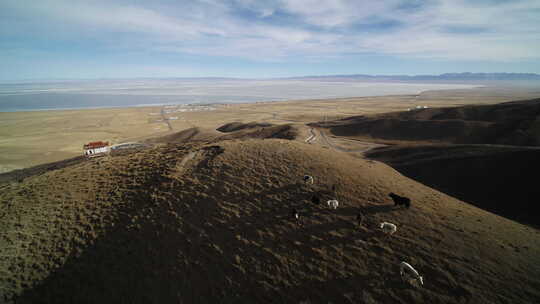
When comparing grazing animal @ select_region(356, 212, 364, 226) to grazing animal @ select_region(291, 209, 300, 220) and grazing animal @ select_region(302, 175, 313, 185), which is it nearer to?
grazing animal @ select_region(291, 209, 300, 220)

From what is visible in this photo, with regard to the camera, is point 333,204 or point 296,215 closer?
point 296,215

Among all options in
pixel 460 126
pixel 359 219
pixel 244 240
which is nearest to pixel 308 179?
pixel 359 219

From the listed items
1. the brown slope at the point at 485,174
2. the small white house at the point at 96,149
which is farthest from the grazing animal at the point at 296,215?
the small white house at the point at 96,149

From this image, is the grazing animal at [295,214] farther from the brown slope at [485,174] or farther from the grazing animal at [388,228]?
the brown slope at [485,174]

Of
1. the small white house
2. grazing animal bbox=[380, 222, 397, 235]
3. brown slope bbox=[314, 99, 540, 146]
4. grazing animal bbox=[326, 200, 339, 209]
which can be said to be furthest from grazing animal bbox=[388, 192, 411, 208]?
the small white house

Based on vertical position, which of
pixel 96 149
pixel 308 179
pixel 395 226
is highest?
pixel 308 179

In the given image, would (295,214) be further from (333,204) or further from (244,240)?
(244,240)
